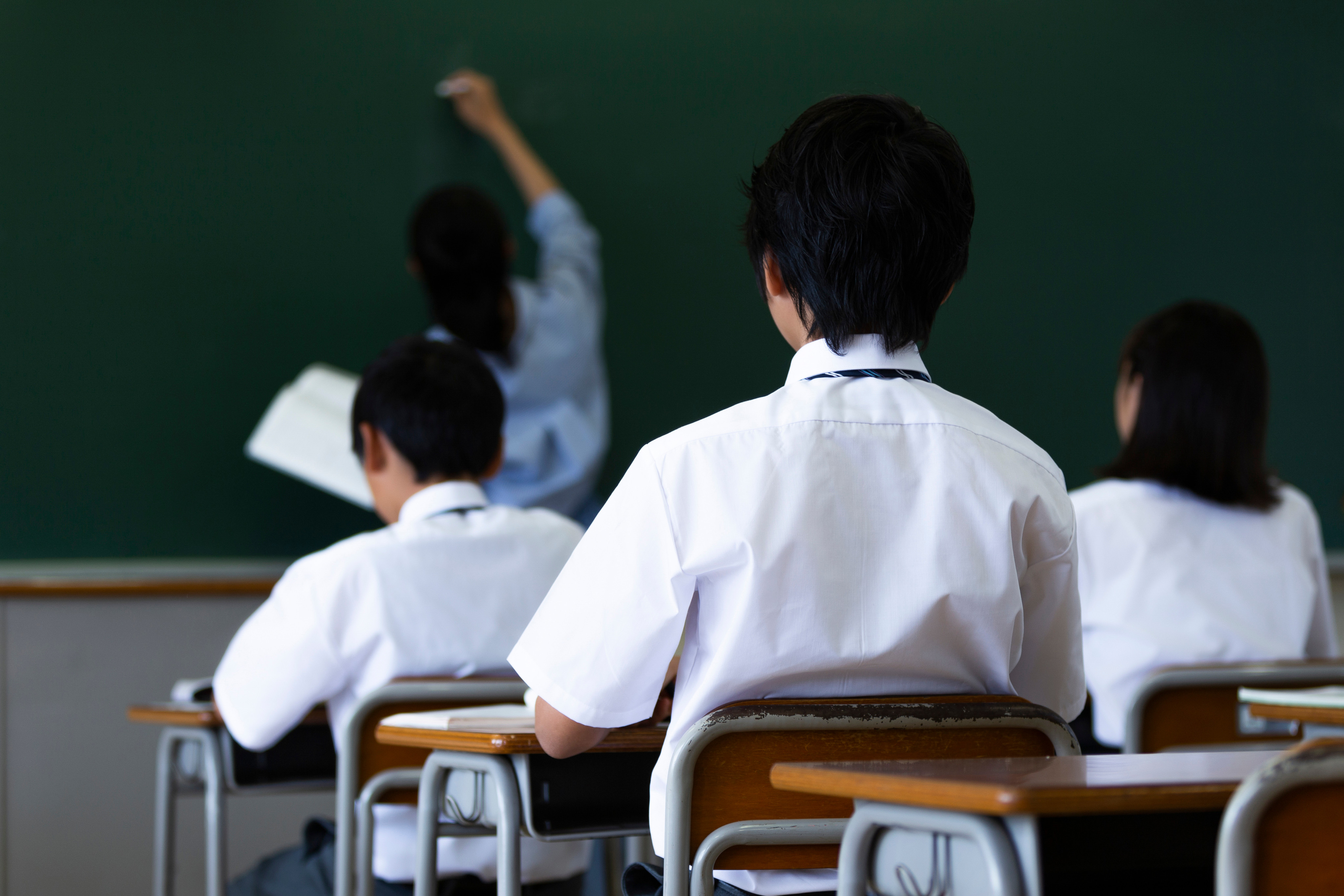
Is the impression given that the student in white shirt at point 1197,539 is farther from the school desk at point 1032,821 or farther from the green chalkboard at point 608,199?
the school desk at point 1032,821

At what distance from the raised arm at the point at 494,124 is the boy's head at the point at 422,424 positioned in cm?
115

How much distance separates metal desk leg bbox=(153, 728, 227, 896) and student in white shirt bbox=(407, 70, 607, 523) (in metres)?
1.06

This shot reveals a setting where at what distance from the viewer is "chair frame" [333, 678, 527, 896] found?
1.66 metres

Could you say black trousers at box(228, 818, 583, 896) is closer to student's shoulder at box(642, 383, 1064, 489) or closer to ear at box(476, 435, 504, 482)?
ear at box(476, 435, 504, 482)

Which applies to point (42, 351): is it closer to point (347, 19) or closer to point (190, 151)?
point (190, 151)

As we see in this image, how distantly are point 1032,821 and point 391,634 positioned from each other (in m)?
1.23

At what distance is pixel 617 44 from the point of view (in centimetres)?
336

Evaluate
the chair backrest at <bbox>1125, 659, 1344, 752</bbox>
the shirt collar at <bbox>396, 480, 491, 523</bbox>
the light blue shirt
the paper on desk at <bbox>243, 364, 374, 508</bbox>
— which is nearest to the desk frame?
the shirt collar at <bbox>396, 480, 491, 523</bbox>

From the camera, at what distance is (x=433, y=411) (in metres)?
2.14

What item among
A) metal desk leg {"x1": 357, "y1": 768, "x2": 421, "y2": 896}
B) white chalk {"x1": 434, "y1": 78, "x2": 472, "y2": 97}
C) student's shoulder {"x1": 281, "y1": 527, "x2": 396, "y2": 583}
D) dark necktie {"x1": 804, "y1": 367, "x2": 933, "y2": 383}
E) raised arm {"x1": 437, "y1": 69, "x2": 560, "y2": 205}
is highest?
white chalk {"x1": 434, "y1": 78, "x2": 472, "y2": 97}

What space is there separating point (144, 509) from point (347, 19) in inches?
48.8

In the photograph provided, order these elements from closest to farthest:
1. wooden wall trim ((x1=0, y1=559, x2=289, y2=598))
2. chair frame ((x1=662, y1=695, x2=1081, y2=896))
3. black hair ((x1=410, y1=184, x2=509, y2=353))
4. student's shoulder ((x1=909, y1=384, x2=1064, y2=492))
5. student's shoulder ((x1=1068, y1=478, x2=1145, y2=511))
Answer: chair frame ((x1=662, y1=695, x2=1081, y2=896)) → student's shoulder ((x1=909, y1=384, x2=1064, y2=492)) → student's shoulder ((x1=1068, y1=478, x2=1145, y2=511)) → wooden wall trim ((x1=0, y1=559, x2=289, y2=598)) → black hair ((x1=410, y1=184, x2=509, y2=353))

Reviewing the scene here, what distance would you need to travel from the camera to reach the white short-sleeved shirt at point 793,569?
108 cm

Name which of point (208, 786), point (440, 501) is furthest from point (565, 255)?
point (208, 786)
